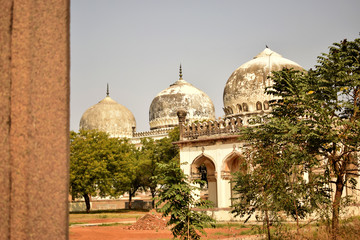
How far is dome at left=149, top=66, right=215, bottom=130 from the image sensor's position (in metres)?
40.2

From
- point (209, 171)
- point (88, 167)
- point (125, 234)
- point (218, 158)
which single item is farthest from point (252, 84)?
point (88, 167)

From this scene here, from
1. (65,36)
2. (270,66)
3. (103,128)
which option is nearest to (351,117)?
(65,36)

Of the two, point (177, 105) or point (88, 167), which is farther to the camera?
point (177, 105)

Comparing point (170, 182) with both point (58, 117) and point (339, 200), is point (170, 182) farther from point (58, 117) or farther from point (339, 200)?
point (58, 117)

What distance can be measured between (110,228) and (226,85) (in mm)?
10278

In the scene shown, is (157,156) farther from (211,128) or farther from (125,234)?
(125,234)

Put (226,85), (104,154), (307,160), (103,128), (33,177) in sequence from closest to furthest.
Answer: (33,177), (307,160), (226,85), (104,154), (103,128)

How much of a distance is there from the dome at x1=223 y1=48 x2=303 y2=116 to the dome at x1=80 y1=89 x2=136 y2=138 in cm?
2499

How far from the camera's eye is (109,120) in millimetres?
47250

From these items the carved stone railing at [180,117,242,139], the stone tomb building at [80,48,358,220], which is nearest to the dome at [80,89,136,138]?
the stone tomb building at [80,48,358,220]

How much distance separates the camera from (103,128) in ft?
153

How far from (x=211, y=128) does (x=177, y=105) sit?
69.6 ft

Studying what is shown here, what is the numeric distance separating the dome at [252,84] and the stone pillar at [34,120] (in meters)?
20.2

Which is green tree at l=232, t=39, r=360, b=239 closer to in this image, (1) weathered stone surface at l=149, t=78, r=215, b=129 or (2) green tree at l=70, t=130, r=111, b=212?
(2) green tree at l=70, t=130, r=111, b=212
